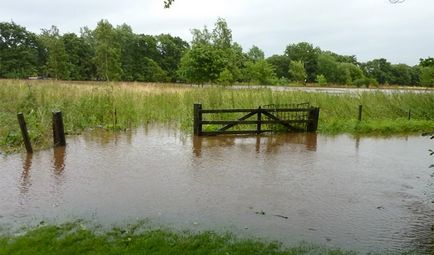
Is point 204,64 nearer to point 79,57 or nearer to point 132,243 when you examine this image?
point 132,243

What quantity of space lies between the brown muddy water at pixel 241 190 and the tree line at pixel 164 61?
18.7 meters

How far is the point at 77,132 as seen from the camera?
15539mm

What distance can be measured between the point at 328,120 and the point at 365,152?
20.8 ft

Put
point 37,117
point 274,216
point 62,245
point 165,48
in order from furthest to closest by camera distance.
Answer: point 165,48 → point 37,117 → point 274,216 → point 62,245

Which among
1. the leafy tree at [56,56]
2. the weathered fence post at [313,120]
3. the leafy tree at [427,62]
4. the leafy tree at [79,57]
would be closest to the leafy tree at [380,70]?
the leafy tree at [79,57]

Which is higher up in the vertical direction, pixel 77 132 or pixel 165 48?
pixel 165 48

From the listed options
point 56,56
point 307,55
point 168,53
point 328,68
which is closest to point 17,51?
point 56,56

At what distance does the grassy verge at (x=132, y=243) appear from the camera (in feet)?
17.0

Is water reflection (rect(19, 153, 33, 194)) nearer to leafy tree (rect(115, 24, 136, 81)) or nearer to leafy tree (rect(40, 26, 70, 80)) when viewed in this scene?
leafy tree (rect(40, 26, 70, 80))

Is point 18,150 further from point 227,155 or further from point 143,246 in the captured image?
point 143,246

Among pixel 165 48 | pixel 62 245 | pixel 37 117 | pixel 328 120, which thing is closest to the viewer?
pixel 62 245

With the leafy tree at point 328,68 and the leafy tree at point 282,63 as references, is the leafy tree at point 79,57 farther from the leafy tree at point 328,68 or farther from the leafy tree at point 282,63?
the leafy tree at point 328,68

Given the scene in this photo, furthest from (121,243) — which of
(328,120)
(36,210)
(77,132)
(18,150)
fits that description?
(328,120)

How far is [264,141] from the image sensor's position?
1468 cm
